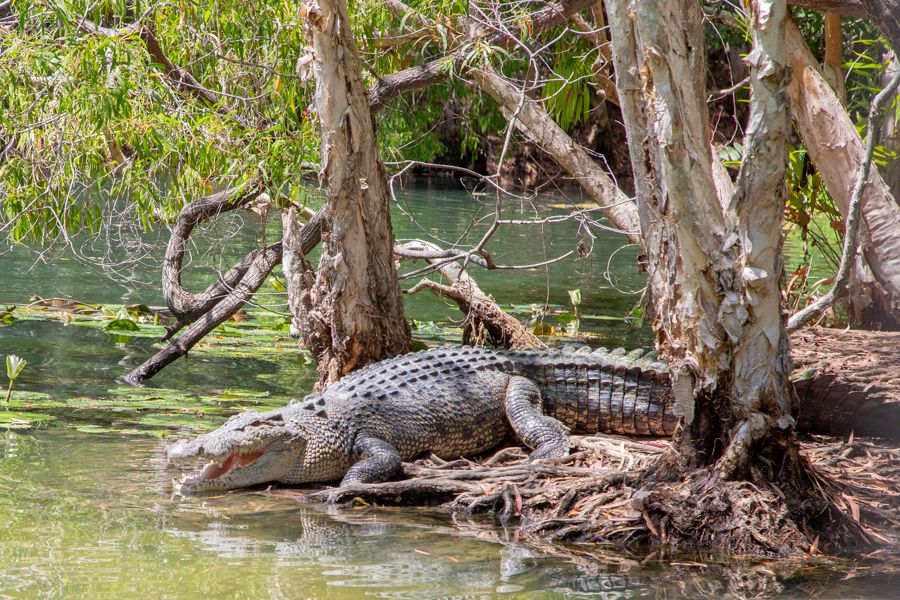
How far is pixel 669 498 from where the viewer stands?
453 cm

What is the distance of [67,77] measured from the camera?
691 cm

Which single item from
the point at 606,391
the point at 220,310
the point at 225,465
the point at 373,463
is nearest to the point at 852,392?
the point at 606,391

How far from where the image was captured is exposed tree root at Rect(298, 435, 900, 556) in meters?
4.35

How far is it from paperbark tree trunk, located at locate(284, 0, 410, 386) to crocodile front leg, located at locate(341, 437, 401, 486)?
49.4 inches

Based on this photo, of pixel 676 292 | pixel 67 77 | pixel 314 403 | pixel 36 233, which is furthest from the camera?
pixel 36 233

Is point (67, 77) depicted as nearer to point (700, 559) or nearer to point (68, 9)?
point (68, 9)

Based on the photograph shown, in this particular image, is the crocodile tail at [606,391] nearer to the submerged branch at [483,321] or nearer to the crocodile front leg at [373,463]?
the crocodile front leg at [373,463]

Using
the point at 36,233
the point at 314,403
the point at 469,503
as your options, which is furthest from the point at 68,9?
the point at 469,503

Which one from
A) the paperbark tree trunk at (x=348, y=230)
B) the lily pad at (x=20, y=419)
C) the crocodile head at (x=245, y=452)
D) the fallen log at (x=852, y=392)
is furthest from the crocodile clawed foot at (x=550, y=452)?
the lily pad at (x=20, y=419)

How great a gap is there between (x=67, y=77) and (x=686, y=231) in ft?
15.0

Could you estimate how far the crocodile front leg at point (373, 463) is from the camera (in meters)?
5.30

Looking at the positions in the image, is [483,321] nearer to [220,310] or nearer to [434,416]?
[220,310]

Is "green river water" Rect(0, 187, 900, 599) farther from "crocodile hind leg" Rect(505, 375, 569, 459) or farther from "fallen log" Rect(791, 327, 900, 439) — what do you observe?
"fallen log" Rect(791, 327, 900, 439)

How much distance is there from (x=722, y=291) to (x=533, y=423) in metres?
1.79
